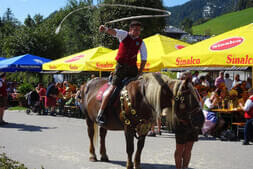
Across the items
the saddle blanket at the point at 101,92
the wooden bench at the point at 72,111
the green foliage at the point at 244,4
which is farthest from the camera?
the green foliage at the point at 244,4

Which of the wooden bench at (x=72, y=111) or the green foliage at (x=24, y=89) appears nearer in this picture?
the wooden bench at (x=72, y=111)

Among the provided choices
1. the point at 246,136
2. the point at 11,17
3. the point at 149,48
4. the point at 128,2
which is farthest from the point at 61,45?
the point at 11,17

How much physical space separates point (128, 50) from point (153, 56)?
20.1ft

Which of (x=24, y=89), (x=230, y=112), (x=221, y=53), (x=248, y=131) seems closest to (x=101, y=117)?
(x=221, y=53)

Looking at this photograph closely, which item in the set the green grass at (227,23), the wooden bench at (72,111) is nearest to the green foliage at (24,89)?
the wooden bench at (72,111)

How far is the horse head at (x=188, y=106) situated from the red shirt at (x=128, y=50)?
4.53ft

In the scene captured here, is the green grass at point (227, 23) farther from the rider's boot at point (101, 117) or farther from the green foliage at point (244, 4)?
the rider's boot at point (101, 117)

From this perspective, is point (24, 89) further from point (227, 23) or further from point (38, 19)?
point (227, 23)

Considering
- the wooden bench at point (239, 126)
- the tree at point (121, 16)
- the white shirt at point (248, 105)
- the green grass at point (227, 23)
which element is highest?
the green grass at point (227, 23)

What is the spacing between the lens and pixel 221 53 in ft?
30.7

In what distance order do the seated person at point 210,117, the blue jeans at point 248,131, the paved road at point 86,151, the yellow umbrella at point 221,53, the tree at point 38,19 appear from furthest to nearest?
the tree at point 38,19 → the seated person at point 210,117 → the blue jeans at point 248,131 → the yellow umbrella at point 221,53 → the paved road at point 86,151

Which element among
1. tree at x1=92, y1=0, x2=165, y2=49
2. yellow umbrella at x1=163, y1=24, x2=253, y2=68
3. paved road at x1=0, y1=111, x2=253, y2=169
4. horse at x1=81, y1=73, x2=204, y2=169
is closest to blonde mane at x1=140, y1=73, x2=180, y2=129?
horse at x1=81, y1=73, x2=204, y2=169

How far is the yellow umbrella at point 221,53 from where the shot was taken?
8.91 meters

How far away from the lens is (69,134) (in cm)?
1096
